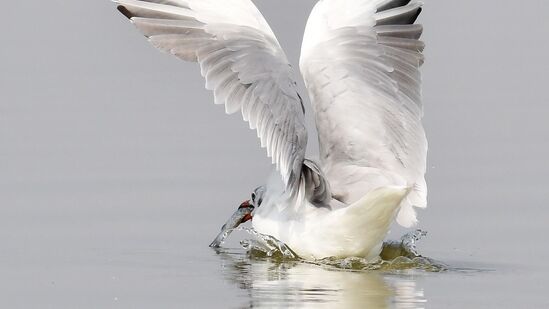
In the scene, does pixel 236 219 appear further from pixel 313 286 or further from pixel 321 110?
pixel 313 286

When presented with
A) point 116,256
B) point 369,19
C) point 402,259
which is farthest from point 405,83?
point 116,256

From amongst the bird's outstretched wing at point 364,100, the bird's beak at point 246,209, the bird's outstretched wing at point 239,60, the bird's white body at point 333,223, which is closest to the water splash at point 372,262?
the bird's white body at point 333,223

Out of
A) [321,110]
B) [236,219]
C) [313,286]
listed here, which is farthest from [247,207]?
[313,286]

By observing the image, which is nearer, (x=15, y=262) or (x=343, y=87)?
(x=15, y=262)

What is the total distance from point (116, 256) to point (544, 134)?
18.2 ft

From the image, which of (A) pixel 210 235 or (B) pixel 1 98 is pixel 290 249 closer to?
(A) pixel 210 235

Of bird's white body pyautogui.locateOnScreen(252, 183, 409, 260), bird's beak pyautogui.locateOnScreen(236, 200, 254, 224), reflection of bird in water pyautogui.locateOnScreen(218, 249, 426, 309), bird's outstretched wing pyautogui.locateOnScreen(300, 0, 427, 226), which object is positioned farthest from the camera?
bird's beak pyautogui.locateOnScreen(236, 200, 254, 224)

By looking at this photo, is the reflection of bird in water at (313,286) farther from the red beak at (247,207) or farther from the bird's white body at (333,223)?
the red beak at (247,207)

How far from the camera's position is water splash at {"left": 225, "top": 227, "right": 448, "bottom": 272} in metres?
10.7

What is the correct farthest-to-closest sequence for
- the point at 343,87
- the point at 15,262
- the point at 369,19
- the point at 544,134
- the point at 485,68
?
1. the point at 485,68
2. the point at 544,134
3. the point at 369,19
4. the point at 343,87
5. the point at 15,262

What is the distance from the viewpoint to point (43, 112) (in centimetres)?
1543

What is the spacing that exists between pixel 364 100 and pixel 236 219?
4.25ft

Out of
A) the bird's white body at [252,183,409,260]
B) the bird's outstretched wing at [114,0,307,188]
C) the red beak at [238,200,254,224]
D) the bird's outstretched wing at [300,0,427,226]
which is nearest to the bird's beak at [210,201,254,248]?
the red beak at [238,200,254,224]

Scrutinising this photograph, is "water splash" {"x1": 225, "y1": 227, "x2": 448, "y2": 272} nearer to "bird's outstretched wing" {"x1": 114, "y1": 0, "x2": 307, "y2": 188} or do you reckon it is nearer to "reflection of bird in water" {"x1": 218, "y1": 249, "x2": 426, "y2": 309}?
"reflection of bird in water" {"x1": 218, "y1": 249, "x2": 426, "y2": 309}
